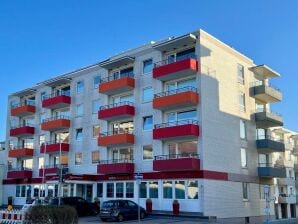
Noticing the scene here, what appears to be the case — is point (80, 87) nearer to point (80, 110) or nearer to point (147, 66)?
point (80, 110)

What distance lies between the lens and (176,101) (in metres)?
37.0

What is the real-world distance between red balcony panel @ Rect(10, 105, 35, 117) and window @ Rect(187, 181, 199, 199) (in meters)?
26.4

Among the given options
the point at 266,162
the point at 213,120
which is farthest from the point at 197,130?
the point at 266,162

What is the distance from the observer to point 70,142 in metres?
48.8

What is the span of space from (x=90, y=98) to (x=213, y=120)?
15406 millimetres

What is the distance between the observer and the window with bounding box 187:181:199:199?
3572cm

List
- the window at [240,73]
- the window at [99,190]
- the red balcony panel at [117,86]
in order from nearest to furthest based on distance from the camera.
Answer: the red balcony panel at [117,86] → the window at [240,73] → the window at [99,190]

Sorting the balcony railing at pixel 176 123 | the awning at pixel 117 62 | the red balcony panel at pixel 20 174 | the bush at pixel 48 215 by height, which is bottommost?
the bush at pixel 48 215

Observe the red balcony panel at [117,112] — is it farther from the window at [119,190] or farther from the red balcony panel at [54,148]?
the red balcony panel at [54,148]

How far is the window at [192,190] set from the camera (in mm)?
35719

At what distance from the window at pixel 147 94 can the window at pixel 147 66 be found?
61.7 inches

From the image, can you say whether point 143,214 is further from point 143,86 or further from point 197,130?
point 143,86

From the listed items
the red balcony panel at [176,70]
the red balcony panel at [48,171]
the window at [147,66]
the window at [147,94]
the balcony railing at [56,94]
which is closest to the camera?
the red balcony panel at [176,70]

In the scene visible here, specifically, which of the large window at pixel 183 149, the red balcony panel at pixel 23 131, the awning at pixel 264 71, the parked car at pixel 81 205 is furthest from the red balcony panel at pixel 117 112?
the red balcony panel at pixel 23 131
